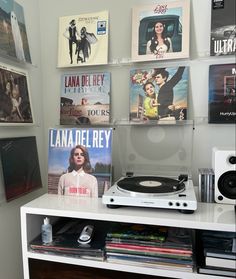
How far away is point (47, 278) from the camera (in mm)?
1066

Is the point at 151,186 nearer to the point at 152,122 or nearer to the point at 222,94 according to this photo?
the point at 152,122

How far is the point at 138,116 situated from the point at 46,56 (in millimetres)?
663

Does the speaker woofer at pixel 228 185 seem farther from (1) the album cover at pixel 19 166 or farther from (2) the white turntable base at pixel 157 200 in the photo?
(1) the album cover at pixel 19 166

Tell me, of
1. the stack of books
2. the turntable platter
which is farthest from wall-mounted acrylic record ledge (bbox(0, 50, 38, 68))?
the stack of books

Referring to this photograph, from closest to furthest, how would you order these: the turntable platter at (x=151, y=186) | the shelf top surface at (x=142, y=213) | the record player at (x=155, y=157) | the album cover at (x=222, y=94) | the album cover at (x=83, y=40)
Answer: the shelf top surface at (x=142, y=213), the turntable platter at (x=151, y=186), the record player at (x=155, y=157), the album cover at (x=222, y=94), the album cover at (x=83, y=40)

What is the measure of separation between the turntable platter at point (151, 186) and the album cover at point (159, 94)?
0.33 meters

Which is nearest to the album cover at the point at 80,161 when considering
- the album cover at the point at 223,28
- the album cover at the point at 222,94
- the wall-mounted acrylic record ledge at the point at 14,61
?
the wall-mounted acrylic record ledge at the point at 14,61

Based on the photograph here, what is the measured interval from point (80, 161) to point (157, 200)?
0.41 metres

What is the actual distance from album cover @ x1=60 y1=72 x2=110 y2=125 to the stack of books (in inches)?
30.9

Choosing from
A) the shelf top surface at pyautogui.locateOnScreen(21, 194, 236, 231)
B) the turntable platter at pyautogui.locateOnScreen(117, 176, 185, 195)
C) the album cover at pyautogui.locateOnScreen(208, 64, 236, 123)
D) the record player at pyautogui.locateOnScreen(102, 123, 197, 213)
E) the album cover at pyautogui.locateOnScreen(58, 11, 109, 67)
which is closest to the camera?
the shelf top surface at pyautogui.locateOnScreen(21, 194, 236, 231)

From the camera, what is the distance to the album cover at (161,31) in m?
1.30

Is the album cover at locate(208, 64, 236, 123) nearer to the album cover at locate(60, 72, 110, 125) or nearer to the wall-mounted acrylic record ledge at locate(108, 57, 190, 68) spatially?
the wall-mounted acrylic record ledge at locate(108, 57, 190, 68)

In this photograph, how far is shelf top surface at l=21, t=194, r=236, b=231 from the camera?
90 centimetres

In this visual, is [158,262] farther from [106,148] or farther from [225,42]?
[225,42]
